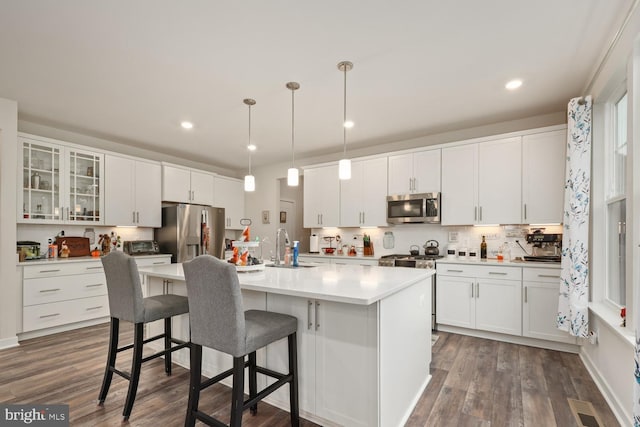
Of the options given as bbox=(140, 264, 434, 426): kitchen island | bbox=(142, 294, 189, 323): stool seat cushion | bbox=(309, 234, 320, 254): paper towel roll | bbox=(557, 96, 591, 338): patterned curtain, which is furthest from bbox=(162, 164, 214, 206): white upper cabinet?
bbox=(557, 96, 591, 338): patterned curtain

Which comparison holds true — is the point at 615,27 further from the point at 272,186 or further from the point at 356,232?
the point at 272,186

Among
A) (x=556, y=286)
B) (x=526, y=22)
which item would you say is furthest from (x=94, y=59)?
(x=556, y=286)

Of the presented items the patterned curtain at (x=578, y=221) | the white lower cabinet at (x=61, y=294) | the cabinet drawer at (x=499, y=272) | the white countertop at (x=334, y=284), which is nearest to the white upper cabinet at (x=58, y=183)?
the white lower cabinet at (x=61, y=294)

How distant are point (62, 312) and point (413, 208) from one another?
4594 millimetres

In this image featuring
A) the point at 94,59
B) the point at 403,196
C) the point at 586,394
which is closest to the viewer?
the point at 586,394

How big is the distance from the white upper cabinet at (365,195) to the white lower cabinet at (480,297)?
1245mm

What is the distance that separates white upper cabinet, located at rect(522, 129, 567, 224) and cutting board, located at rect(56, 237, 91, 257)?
18.5 feet

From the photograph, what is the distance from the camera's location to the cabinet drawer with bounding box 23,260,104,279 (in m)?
3.54

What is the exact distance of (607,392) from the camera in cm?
225

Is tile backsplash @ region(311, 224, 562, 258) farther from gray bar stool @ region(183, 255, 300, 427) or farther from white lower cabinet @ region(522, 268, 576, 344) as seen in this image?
gray bar stool @ region(183, 255, 300, 427)

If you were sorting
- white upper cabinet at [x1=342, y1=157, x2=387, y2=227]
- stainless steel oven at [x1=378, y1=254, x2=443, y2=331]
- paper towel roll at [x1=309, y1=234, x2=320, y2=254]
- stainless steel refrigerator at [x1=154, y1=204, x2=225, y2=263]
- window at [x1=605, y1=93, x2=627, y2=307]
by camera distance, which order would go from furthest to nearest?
paper towel roll at [x1=309, y1=234, x2=320, y2=254], stainless steel refrigerator at [x1=154, y1=204, x2=225, y2=263], white upper cabinet at [x1=342, y1=157, x2=387, y2=227], stainless steel oven at [x1=378, y1=254, x2=443, y2=331], window at [x1=605, y1=93, x2=627, y2=307]

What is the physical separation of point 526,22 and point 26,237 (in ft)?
18.4

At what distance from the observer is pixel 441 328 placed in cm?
388

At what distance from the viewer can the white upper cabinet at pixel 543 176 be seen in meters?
3.39
